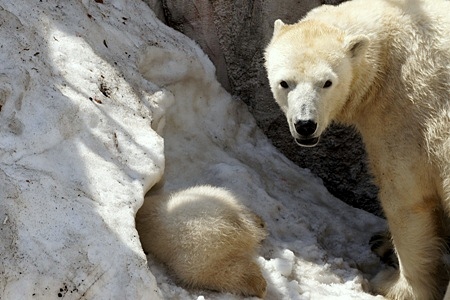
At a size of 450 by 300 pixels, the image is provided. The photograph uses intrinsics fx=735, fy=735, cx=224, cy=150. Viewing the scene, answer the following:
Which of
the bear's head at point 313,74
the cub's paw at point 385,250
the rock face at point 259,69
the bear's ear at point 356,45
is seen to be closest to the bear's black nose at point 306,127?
the bear's head at point 313,74

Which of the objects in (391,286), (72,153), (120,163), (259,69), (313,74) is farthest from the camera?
(259,69)

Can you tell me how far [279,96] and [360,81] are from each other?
19.7 inches

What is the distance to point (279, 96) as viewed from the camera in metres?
4.51

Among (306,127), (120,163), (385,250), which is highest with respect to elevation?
(306,127)

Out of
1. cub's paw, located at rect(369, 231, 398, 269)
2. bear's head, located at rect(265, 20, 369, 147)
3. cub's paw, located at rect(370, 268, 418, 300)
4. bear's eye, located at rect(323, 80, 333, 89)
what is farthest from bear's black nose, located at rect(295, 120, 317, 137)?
cub's paw, located at rect(369, 231, 398, 269)

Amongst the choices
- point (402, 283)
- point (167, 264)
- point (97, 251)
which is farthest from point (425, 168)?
point (97, 251)

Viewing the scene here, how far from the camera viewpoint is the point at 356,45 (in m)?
4.35

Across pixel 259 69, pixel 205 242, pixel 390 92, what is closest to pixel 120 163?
pixel 205 242

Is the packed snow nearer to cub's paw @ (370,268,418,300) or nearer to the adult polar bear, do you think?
cub's paw @ (370,268,418,300)

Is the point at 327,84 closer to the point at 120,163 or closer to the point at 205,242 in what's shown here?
the point at 205,242

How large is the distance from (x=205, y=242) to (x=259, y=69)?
234 cm

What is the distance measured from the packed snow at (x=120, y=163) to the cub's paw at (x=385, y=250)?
0.09m

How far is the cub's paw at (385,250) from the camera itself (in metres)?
5.29

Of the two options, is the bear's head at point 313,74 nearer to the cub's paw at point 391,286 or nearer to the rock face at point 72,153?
the rock face at point 72,153
